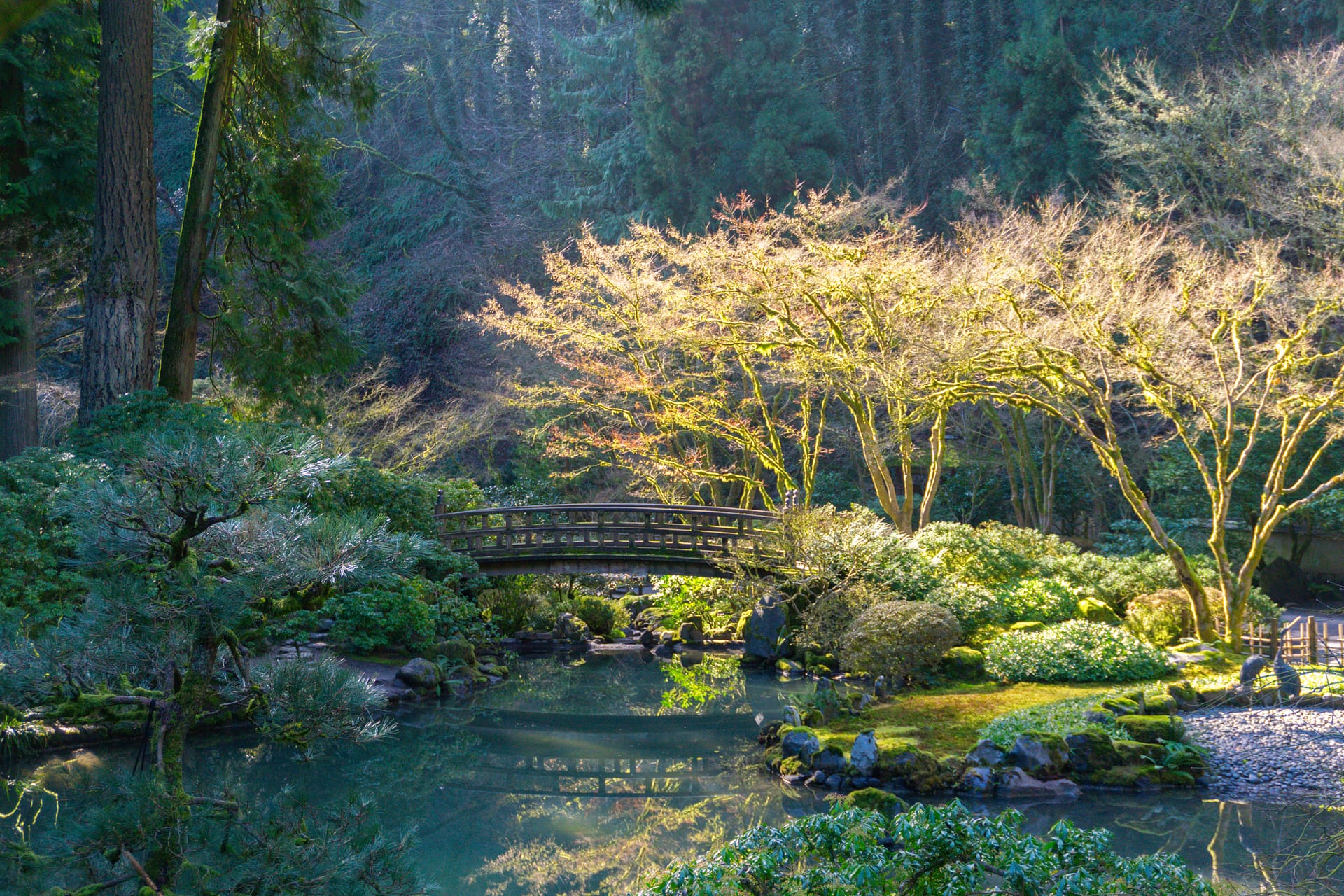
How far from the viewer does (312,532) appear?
376 cm

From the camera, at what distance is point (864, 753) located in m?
8.66

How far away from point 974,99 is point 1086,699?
53.1ft

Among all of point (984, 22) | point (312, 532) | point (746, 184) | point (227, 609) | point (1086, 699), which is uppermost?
point (984, 22)

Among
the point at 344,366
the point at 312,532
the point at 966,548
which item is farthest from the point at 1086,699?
the point at 344,366

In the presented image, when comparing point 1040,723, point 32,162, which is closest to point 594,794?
point 1040,723

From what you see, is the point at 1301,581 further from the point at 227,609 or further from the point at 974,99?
the point at 227,609

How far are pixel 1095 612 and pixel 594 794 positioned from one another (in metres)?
7.17

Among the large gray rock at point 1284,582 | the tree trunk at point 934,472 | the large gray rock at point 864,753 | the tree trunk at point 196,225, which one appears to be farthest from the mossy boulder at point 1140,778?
the large gray rock at point 1284,582

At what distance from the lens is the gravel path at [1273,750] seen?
8039 millimetres

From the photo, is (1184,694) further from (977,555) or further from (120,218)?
(120,218)

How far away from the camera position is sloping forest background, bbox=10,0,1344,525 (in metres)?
18.6

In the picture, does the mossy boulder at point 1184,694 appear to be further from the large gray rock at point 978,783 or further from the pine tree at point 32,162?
the pine tree at point 32,162

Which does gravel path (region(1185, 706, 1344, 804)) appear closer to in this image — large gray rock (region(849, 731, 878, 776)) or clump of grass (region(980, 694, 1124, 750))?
clump of grass (region(980, 694, 1124, 750))

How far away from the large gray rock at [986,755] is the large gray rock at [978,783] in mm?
124
